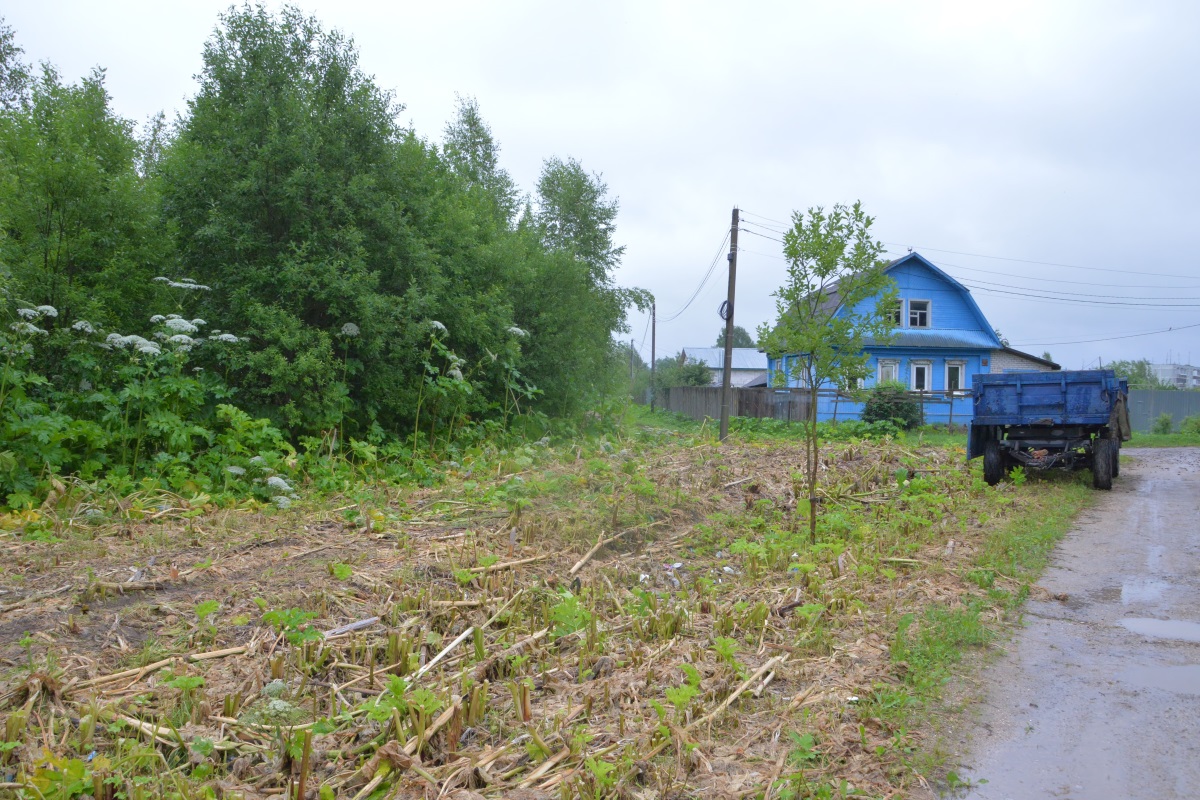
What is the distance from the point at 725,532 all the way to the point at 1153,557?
4.56 metres

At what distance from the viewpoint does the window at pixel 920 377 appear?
33625mm

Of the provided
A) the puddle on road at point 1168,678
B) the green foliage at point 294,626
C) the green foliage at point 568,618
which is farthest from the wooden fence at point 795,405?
the green foliage at point 294,626

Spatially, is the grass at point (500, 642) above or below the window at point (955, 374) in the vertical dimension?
below

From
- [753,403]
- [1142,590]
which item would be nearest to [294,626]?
[1142,590]

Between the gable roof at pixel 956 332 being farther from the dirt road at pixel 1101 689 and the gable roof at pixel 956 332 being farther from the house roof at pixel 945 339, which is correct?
the dirt road at pixel 1101 689

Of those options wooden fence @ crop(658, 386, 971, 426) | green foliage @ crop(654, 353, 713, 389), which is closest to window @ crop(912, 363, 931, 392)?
wooden fence @ crop(658, 386, 971, 426)

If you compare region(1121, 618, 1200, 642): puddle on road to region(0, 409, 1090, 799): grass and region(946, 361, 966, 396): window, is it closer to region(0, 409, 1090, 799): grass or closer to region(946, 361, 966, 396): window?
region(0, 409, 1090, 799): grass

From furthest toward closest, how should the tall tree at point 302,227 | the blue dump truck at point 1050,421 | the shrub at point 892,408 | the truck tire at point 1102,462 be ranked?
the shrub at point 892,408, the truck tire at point 1102,462, the blue dump truck at point 1050,421, the tall tree at point 302,227

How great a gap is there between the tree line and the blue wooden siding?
22.1 metres

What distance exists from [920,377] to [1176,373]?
5663cm

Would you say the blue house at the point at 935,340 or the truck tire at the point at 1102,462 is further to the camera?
the blue house at the point at 935,340

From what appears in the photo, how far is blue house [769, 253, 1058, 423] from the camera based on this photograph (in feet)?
108

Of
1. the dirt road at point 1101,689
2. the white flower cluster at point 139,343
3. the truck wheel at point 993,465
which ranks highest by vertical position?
the white flower cluster at point 139,343

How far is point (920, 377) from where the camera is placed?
33719mm
